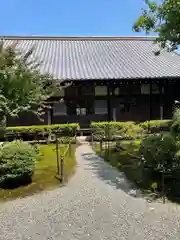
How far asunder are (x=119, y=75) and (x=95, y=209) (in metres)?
13.0

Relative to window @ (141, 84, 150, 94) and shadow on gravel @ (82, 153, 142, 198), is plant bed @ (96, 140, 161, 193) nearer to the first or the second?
shadow on gravel @ (82, 153, 142, 198)

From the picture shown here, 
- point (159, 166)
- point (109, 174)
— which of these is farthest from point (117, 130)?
point (159, 166)

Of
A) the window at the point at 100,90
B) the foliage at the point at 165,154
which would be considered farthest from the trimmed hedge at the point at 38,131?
the foliage at the point at 165,154

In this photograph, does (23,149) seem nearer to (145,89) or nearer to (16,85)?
(16,85)

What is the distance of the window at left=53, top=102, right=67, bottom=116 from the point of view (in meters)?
17.9

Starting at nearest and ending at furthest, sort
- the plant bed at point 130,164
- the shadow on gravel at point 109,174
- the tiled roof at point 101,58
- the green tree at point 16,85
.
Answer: the shadow on gravel at point 109,174 < the plant bed at point 130,164 < the green tree at point 16,85 < the tiled roof at point 101,58

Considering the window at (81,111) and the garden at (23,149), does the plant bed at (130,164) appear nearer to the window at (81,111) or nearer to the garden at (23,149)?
the garden at (23,149)

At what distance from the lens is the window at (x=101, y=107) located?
18219 millimetres

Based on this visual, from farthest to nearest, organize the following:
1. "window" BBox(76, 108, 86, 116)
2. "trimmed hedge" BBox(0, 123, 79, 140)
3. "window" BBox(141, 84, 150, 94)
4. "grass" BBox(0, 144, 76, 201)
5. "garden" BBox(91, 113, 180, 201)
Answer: "window" BBox(141, 84, 150, 94) < "window" BBox(76, 108, 86, 116) < "trimmed hedge" BBox(0, 123, 79, 140) < "grass" BBox(0, 144, 76, 201) < "garden" BBox(91, 113, 180, 201)

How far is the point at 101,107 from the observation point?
60.0 ft

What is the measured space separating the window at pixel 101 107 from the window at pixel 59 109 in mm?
2149

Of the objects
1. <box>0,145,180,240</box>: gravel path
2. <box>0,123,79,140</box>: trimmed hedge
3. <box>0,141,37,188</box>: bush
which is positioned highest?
<box>0,123,79,140</box>: trimmed hedge

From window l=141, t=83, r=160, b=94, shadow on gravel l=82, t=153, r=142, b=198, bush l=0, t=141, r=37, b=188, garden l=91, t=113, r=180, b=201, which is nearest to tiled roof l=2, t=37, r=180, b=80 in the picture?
window l=141, t=83, r=160, b=94

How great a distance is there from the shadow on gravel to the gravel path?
0.26 ft
